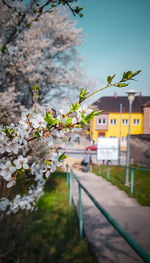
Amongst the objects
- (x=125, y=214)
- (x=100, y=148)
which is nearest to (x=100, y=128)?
(x=100, y=148)

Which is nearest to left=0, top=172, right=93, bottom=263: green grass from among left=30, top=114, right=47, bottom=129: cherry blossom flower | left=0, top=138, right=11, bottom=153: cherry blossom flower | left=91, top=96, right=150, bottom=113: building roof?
left=0, top=138, right=11, bottom=153: cherry blossom flower

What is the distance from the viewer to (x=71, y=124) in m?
1.10

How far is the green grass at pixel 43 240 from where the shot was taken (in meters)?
2.41

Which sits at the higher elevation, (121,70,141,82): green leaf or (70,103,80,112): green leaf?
(121,70,141,82): green leaf

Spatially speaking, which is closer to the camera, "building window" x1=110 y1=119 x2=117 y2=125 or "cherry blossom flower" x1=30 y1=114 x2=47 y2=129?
"cherry blossom flower" x1=30 y1=114 x2=47 y2=129

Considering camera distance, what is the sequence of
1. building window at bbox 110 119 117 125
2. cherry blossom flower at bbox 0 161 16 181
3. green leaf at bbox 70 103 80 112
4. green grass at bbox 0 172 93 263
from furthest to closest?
building window at bbox 110 119 117 125, green grass at bbox 0 172 93 263, cherry blossom flower at bbox 0 161 16 181, green leaf at bbox 70 103 80 112

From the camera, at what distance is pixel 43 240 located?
9.71ft

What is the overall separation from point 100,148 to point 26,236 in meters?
7.87

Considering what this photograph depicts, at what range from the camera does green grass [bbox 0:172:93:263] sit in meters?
2.41

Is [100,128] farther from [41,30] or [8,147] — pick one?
[8,147]

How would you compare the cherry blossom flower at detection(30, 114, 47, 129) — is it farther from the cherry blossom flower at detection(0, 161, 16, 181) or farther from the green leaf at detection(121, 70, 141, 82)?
the green leaf at detection(121, 70, 141, 82)

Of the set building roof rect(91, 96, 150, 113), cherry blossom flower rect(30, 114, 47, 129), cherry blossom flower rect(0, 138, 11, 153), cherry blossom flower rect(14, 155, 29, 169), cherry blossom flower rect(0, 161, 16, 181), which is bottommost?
cherry blossom flower rect(0, 161, 16, 181)

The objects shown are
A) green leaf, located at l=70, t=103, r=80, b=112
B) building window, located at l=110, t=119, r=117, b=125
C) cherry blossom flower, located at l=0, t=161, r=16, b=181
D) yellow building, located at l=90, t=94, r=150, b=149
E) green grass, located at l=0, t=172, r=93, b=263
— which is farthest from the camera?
building window, located at l=110, t=119, r=117, b=125

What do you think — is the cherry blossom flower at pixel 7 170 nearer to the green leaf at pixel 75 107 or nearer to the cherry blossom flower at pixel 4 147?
the cherry blossom flower at pixel 4 147
